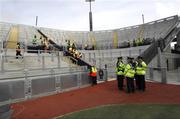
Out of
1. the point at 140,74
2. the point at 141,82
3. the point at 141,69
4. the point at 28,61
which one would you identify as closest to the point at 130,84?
the point at 141,82

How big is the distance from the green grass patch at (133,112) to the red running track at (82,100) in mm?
1020

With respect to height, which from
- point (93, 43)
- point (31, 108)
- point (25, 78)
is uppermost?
point (93, 43)

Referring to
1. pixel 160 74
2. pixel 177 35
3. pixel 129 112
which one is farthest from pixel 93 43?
pixel 129 112

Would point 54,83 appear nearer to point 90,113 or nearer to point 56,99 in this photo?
point 56,99

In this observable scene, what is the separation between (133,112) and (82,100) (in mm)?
4131

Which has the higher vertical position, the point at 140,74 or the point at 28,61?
the point at 28,61

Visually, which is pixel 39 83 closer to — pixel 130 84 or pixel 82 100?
pixel 82 100

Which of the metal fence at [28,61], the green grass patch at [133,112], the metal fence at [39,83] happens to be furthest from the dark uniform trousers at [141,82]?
the metal fence at [28,61]

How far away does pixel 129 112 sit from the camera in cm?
950

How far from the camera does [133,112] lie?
9492 mm

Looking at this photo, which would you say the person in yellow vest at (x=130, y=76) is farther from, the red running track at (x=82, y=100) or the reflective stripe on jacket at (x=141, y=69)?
the reflective stripe on jacket at (x=141, y=69)

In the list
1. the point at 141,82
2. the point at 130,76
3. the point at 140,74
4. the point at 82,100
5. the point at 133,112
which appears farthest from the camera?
the point at 140,74

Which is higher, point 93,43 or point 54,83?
point 93,43

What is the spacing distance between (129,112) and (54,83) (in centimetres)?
685
